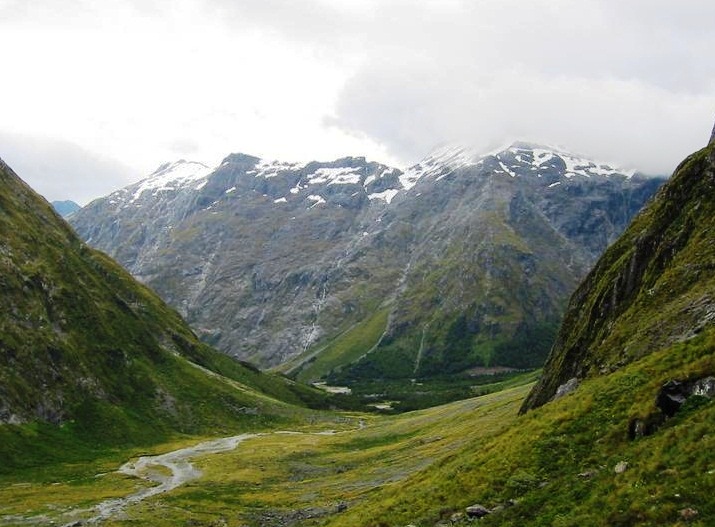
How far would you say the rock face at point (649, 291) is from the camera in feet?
161

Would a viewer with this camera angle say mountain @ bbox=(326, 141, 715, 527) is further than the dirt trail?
No

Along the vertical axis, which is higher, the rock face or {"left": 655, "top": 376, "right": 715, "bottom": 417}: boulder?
the rock face

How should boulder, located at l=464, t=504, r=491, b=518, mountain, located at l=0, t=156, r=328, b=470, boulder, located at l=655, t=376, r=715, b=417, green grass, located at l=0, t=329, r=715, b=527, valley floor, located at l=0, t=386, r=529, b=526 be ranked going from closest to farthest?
green grass, located at l=0, t=329, r=715, b=527 → boulder, located at l=655, t=376, r=715, b=417 → boulder, located at l=464, t=504, r=491, b=518 → valley floor, located at l=0, t=386, r=529, b=526 → mountain, located at l=0, t=156, r=328, b=470

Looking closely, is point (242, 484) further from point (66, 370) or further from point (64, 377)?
point (66, 370)

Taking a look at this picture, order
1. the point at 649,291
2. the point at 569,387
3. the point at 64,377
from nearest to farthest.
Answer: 1. the point at 649,291
2. the point at 569,387
3. the point at 64,377

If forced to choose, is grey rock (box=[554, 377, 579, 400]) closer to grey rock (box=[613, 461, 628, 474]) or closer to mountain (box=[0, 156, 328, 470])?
grey rock (box=[613, 461, 628, 474])

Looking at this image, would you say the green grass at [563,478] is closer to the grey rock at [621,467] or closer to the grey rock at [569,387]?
the grey rock at [621,467]

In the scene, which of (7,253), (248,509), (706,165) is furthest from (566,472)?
(7,253)

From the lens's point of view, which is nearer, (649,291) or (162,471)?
(649,291)

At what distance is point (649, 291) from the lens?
5656 centimetres

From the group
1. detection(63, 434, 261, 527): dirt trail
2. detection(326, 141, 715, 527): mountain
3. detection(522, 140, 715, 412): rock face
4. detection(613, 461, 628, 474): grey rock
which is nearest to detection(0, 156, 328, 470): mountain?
detection(63, 434, 261, 527): dirt trail

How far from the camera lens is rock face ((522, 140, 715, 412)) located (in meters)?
49.1

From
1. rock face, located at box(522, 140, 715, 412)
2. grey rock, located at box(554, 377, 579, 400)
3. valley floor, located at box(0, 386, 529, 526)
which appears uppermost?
rock face, located at box(522, 140, 715, 412)

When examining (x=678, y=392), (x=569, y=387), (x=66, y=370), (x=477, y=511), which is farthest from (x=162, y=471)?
(x=678, y=392)
